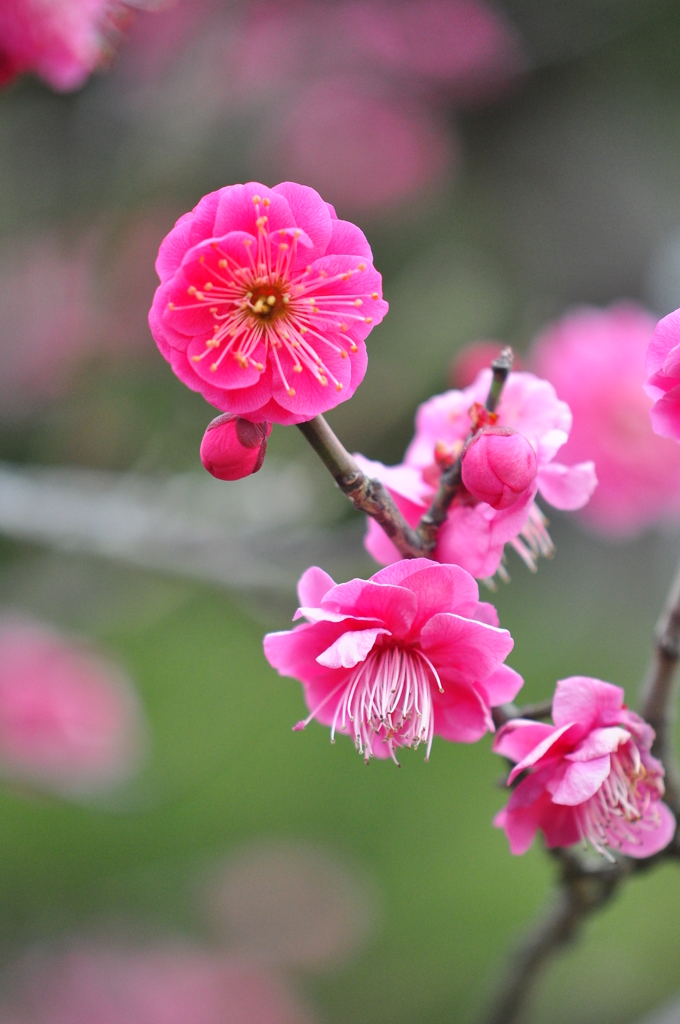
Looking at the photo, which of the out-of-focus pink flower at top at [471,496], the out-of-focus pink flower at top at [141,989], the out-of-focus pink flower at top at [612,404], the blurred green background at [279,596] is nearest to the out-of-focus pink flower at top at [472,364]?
the out-of-focus pink flower at top at [612,404]

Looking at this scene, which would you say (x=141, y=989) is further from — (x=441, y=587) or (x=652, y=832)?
(x=441, y=587)

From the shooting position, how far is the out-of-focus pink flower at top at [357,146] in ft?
8.79

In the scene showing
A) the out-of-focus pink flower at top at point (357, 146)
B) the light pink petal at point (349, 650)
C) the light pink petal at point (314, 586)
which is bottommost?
the light pink petal at point (349, 650)

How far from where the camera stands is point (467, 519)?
502mm

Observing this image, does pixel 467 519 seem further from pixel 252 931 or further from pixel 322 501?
pixel 252 931

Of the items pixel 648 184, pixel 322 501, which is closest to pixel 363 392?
pixel 322 501

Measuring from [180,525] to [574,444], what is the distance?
0.71 metres

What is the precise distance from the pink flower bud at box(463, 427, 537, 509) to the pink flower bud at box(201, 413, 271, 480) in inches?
4.8

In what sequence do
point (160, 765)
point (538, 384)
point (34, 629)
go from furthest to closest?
point (160, 765)
point (34, 629)
point (538, 384)

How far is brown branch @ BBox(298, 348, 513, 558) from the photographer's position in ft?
1.53

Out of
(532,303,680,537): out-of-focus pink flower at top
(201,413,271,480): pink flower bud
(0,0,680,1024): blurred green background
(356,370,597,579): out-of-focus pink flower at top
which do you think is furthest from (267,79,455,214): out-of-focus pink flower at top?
(201,413,271,480): pink flower bud

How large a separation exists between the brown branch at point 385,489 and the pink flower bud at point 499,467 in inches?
1.8

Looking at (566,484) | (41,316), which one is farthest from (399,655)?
(41,316)

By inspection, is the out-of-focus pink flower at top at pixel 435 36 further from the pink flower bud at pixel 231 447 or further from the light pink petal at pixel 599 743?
the light pink petal at pixel 599 743
